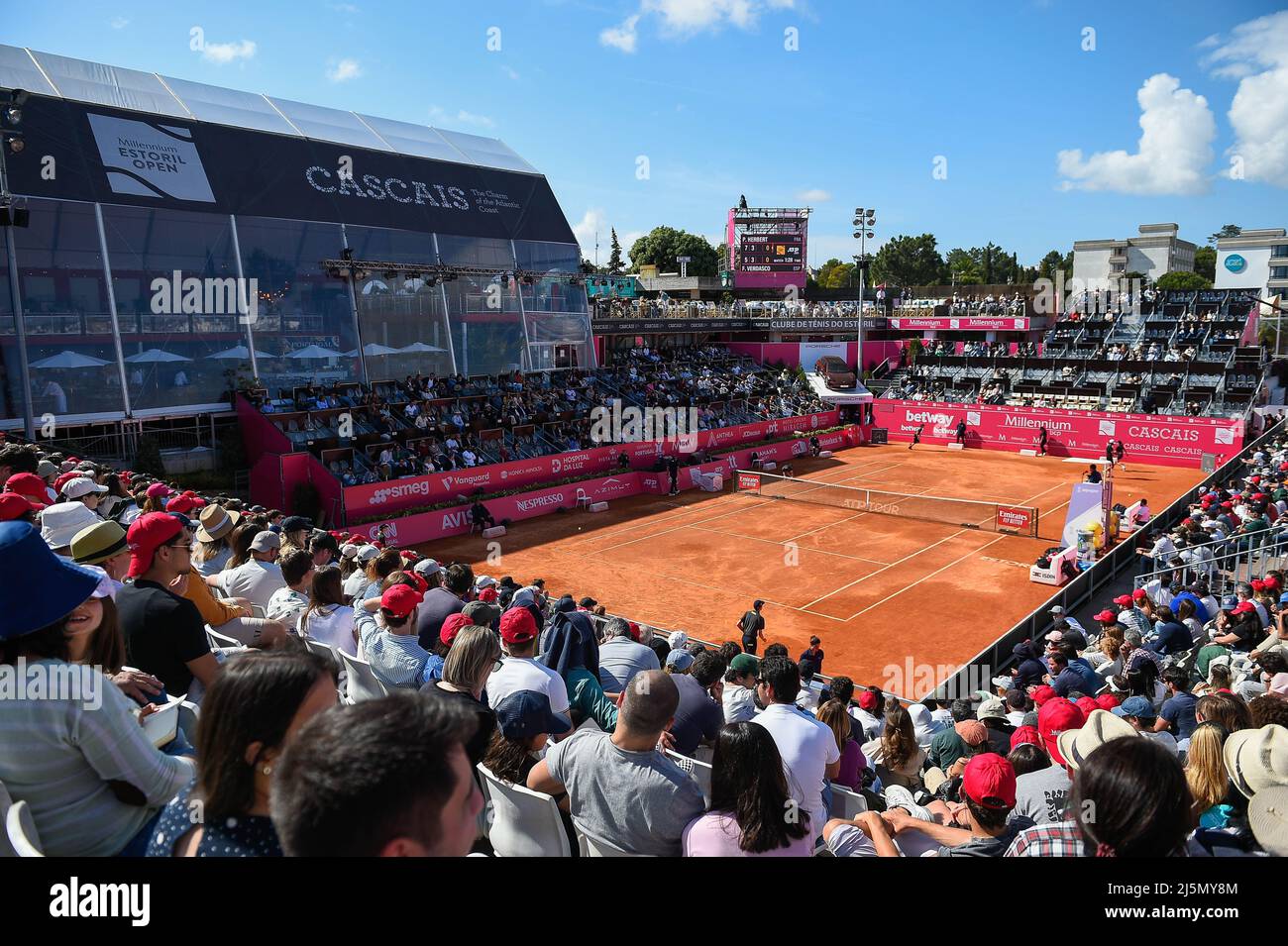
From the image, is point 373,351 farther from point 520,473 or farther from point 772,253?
point 772,253

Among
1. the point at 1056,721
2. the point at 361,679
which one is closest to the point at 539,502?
the point at 361,679

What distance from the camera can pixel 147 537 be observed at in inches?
182

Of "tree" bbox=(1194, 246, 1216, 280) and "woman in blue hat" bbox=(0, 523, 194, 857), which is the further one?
"tree" bbox=(1194, 246, 1216, 280)

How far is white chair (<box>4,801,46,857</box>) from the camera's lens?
2.50 m

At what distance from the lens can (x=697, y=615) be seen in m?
20.3

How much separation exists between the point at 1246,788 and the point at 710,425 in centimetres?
3678

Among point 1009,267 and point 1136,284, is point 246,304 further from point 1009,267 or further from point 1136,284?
point 1009,267

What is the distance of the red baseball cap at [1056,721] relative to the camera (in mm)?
6406

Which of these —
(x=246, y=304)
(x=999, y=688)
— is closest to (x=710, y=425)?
(x=246, y=304)

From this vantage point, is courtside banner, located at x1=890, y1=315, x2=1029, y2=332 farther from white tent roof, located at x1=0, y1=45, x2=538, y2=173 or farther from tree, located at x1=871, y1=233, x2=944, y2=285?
tree, located at x1=871, y1=233, x2=944, y2=285

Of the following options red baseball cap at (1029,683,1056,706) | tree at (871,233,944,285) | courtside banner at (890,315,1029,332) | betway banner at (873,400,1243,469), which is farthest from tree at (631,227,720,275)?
red baseball cap at (1029,683,1056,706)

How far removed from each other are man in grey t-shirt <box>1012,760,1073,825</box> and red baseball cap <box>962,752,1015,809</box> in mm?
1024

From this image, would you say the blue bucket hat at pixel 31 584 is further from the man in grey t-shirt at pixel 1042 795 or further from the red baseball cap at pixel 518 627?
the man in grey t-shirt at pixel 1042 795

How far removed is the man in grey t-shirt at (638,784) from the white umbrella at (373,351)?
32460 millimetres
